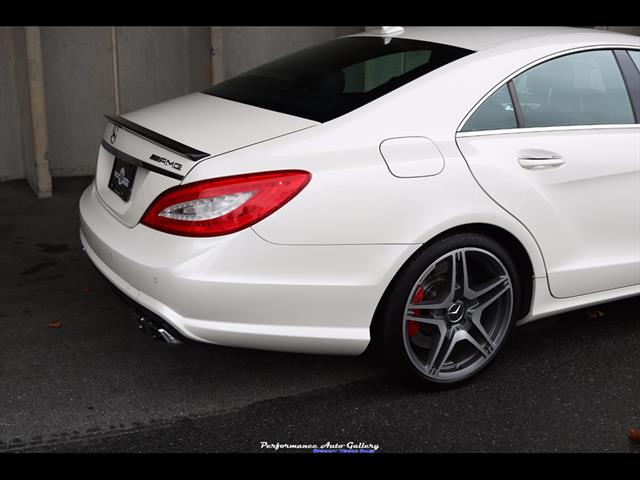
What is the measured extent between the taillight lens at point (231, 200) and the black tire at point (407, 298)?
59 centimetres

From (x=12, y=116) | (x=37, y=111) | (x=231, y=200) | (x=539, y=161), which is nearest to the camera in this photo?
(x=231, y=200)

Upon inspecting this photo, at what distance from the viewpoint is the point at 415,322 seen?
3674mm

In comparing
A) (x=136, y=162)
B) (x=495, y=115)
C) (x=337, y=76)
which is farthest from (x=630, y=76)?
(x=136, y=162)

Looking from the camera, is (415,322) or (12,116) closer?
(415,322)

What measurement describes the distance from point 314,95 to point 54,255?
2739 mm

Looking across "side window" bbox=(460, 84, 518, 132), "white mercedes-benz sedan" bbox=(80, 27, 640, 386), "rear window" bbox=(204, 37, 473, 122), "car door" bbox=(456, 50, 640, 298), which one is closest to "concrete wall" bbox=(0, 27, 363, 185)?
"rear window" bbox=(204, 37, 473, 122)


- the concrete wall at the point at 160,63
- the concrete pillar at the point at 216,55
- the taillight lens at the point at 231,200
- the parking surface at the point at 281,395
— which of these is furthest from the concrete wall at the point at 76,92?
the taillight lens at the point at 231,200

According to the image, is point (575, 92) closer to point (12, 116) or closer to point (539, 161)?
point (539, 161)

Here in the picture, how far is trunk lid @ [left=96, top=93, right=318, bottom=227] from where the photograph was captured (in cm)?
330

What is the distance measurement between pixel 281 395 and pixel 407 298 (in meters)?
0.74

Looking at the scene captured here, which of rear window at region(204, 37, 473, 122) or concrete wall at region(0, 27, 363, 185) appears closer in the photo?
rear window at region(204, 37, 473, 122)

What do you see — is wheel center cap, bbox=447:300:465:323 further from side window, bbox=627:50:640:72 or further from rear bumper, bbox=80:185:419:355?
side window, bbox=627:50:640:72

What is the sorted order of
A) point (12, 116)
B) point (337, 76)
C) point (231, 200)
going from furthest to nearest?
1. point (12, 116)
2. point (337, 76)
3. point (231, 200)
